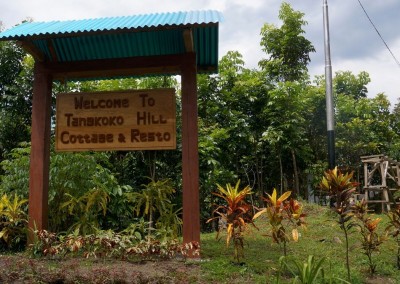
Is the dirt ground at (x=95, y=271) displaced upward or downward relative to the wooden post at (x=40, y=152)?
downward

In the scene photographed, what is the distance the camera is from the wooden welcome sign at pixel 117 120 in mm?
5988

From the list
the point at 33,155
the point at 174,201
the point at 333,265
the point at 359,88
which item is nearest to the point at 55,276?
the point at 33,155

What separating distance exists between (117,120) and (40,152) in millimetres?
1192

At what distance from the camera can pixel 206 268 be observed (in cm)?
496

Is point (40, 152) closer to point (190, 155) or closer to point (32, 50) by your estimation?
point (32, 50)

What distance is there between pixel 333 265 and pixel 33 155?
4.43 metres

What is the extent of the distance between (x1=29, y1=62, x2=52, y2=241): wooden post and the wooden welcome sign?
199mm

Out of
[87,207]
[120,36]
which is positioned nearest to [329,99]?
[120,36]

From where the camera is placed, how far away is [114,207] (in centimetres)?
791

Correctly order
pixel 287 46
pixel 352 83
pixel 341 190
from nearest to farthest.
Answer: pixel 341 190
pixel 287 46
pixel 352 83

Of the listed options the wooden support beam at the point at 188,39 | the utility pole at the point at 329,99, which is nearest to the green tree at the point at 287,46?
the utility pole at the point at 329,99

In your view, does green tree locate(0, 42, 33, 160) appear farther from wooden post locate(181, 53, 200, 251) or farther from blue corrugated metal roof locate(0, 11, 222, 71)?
wooden post locate(181, 53, 200, 251)

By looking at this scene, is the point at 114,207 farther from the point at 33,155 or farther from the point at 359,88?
the point at 359,88

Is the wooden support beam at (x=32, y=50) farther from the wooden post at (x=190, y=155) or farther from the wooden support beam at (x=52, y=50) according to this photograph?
the wooden post at (x=190, y=155)
